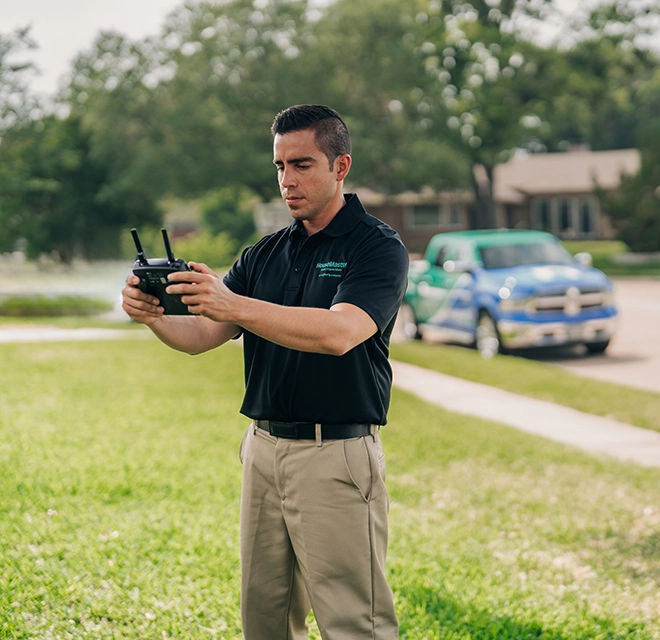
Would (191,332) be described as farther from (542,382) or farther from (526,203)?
(526,203)

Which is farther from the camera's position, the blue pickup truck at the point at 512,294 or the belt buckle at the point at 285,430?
the blue pickup truck at the point at 512,294

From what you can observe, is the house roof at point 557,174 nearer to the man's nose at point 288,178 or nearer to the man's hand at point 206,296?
the man's nose at point 288,178

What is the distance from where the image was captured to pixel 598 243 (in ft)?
167

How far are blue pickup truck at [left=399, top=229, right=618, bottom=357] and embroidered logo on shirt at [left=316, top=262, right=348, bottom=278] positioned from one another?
35.7 ft

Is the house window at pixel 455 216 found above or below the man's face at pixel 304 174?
below

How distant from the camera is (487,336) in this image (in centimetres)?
1423

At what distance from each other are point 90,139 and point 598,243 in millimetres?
26700

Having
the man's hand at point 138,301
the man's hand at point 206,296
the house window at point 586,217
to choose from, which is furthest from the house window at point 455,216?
the man's hand at point 206,296

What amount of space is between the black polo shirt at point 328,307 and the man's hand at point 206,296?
15.5 inches

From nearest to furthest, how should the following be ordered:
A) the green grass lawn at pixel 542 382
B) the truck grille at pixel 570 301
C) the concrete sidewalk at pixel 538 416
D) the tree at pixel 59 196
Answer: the concrete sidewalk at pixel 538 416
the green grass lawn at pixel 542 382
the truck grille at pixel 570 301
the tree at pixel 59 196

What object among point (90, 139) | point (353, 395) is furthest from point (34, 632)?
point (90, 139)

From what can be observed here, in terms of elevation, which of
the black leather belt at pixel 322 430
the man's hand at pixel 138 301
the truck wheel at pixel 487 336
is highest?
the man's hand at pixel 138 301

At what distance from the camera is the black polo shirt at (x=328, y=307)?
296cm

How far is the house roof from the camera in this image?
52.3 meters
